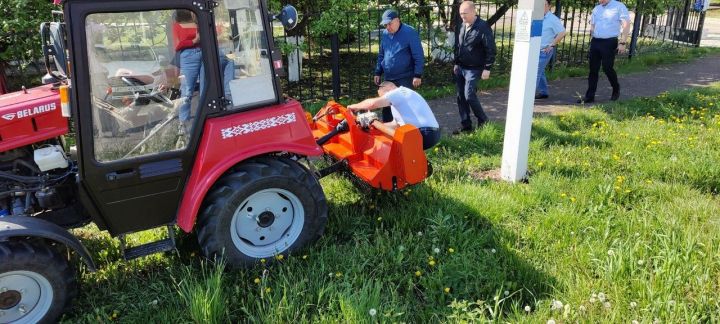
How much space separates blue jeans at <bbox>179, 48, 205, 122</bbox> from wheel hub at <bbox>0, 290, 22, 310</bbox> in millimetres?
1238

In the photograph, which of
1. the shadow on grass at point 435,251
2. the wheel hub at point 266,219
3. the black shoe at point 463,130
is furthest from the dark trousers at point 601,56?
the wheel hub at point 266,219

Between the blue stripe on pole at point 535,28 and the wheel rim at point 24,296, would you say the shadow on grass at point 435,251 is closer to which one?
the blue stripe on pole at point 535,28

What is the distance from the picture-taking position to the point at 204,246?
325cm

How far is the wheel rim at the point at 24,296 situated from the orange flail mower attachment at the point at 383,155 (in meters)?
2.17

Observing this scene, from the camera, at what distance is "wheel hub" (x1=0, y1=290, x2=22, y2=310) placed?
2.73 metres

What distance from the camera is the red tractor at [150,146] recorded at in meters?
2.78

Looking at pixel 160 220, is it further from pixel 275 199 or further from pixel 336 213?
pixel 336 213

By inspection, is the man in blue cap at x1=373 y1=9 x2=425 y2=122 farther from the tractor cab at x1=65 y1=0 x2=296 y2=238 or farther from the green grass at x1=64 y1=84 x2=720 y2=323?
the tractor cab at x1=65 y1=0 x2=296 y2=238

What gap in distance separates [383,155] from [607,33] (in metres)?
5.06

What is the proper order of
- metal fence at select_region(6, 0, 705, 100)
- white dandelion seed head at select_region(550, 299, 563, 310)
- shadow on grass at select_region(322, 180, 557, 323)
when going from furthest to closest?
metal fence at select_region(6, 0, 705, 100) < shadow on grass at select_region(322, 180, 557, 323) < white dandelion seed head at select_region(550, 299, 563, 310)

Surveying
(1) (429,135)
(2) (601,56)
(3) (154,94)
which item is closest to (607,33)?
(2) (601,56)

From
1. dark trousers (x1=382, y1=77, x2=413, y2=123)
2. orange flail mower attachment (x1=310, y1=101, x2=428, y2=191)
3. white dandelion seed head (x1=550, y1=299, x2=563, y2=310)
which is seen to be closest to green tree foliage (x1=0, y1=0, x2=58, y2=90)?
dark trousers (x1=382, y1=77, x2=413, y2=123)

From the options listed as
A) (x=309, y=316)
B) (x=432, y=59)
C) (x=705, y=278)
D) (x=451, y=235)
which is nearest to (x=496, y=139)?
(x=451, y=235)

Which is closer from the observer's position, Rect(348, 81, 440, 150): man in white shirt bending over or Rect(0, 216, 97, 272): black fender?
Rect(0, 216, 97, 272): black fender
